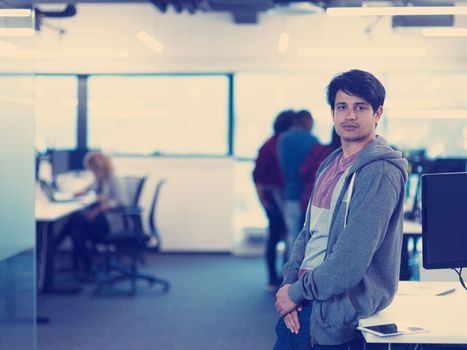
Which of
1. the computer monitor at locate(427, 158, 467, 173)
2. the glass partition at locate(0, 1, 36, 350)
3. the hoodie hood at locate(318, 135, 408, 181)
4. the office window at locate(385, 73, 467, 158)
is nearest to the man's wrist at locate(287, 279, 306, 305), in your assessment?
the hoodie hood at locate(318, 135, 408, 181)

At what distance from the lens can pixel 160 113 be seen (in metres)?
7.50

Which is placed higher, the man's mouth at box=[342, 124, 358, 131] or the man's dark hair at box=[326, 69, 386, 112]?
the man's dark hair at box=[326, 69, 386, 112]

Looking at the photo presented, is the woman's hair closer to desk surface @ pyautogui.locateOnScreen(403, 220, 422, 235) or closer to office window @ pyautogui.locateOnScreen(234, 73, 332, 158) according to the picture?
office window @ pyautogui.locateOnScreen(234, 73, 332, 158)

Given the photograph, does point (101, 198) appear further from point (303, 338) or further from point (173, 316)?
point (303, 338)

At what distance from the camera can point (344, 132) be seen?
1.98 m

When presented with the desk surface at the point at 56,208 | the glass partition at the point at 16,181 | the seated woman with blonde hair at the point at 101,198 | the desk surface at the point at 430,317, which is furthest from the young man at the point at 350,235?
the seated woman with blonde hair at the point at 101,198

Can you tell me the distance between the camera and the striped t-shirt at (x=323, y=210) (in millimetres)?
1971

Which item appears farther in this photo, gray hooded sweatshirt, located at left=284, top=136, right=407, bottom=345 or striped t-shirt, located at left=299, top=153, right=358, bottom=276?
striped t-shirt, located at left=299, top=153, right=358, bottom=276

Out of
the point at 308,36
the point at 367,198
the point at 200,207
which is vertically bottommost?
the point at 200,207

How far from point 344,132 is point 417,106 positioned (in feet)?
18.7

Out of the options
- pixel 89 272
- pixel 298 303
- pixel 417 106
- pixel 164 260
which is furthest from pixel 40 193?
pixel 298 303

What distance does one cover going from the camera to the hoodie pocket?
1.86 meters

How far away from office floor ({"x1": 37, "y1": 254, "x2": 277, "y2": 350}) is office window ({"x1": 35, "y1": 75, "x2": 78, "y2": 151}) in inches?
88.6

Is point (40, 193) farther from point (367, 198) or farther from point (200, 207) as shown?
point (367, 198)
